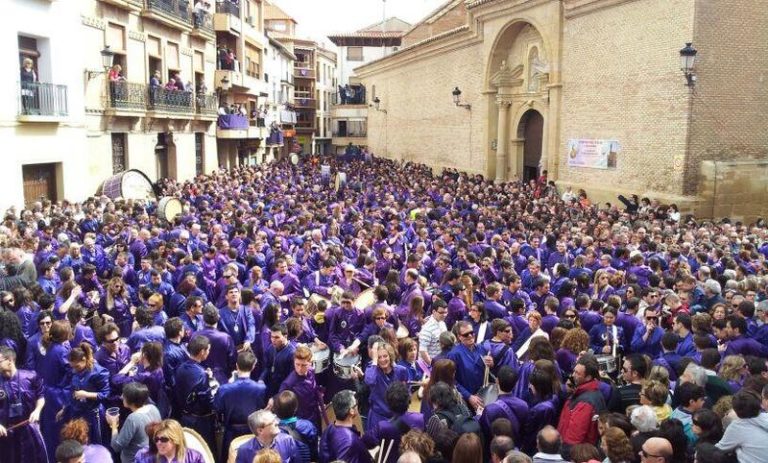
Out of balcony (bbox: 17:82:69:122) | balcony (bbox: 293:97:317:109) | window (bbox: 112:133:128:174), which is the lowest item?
window (bbox: 112:133:128:174)

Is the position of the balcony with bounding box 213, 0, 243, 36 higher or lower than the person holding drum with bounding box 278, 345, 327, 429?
higher

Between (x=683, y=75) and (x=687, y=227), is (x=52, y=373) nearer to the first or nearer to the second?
(x=687, y=227)

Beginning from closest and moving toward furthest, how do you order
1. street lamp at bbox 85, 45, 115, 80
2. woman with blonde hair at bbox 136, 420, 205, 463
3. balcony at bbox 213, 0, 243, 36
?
woman with blonde hair at bbox 136, 420, 205, 463 < street lamp at bbox 85, 45, 115, 80 < balcony at bbox 213, 0, 243, 36

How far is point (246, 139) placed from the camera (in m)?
39.2

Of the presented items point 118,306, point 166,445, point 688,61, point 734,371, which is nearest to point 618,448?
point 734,371

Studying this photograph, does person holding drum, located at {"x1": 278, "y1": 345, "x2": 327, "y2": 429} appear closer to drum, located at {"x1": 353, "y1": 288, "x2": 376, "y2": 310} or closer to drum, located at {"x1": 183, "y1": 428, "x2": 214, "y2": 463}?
drum, located at {"x1": 183, "y1": 428, "x2": 214, "y2": 463}

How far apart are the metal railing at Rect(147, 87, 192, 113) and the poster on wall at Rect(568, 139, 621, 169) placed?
1454 centimetres

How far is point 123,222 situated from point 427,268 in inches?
262

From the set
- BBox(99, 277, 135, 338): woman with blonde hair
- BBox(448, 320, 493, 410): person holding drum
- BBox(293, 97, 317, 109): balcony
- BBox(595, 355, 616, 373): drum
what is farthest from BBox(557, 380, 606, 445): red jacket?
BBox(293, 97, 317, 109): balcony

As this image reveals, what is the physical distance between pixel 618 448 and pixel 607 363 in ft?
6.79

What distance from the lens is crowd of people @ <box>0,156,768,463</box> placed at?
475cm

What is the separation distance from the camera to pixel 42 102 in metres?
18.1

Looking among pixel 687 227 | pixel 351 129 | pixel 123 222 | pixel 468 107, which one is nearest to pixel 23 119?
pixel 123 222

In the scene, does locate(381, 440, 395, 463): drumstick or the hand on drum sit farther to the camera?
the hand on drum
